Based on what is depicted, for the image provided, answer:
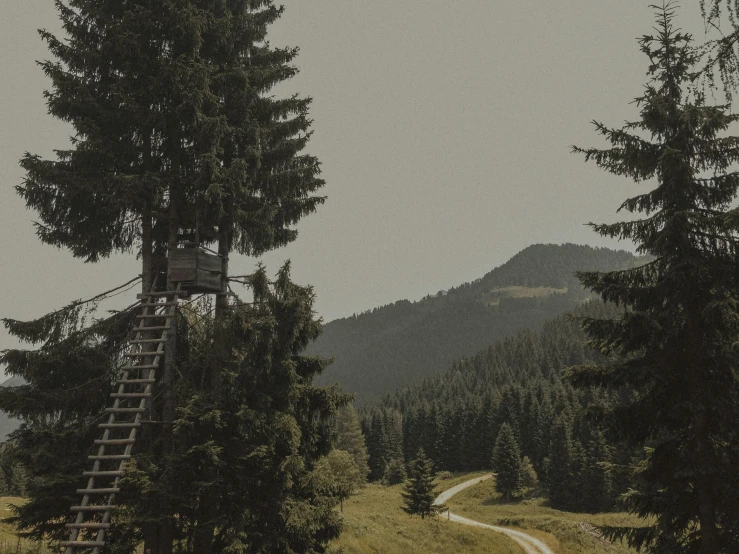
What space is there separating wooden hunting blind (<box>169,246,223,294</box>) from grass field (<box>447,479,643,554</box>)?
19984mm

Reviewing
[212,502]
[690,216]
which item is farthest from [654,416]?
[212,502]

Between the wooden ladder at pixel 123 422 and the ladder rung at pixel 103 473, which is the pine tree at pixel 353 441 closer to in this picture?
the wooden ladder at pixel 123 422

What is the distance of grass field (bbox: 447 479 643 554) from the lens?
1404 inches

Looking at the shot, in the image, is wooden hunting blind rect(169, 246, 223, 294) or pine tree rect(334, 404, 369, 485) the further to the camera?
pine tree rect(334, 404, 369, 485)

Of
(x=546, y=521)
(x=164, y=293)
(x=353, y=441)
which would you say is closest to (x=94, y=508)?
(x=164, y=293)

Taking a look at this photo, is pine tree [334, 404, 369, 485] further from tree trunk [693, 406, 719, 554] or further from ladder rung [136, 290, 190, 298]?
tree trunk [693, 406, 719, 554]

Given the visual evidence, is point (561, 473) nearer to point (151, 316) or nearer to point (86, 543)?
point (151, 316)

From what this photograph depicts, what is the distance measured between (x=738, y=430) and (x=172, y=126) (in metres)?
15.6

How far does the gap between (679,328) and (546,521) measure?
39.9 m

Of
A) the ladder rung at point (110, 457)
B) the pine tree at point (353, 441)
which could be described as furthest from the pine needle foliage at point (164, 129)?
the pine tree at point (353, 441)

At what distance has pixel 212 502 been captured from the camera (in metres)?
11.2

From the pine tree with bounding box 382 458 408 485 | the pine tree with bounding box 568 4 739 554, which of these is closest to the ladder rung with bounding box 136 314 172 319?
the pine tree with bounding box 568 4 739 554

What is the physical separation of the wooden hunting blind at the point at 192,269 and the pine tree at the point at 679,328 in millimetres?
9759

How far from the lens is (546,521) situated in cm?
4431
